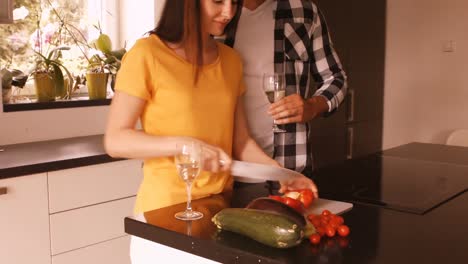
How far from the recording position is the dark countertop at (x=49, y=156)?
191 centimetres

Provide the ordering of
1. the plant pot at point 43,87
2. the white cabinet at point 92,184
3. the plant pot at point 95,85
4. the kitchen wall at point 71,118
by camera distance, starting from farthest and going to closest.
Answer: the plant pot at point 95,85
the plant pot at point 43,87
the kitchen wall at point 71,118
the white cabinet at point 92,184

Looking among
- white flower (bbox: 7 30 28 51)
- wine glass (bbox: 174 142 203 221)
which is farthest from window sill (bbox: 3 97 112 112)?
wine glass (bbox: 174 142 203 221)

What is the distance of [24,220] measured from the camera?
194 cm

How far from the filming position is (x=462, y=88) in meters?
3.85

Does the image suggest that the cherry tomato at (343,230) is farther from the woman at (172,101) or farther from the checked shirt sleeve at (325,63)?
the checked shirt sleeve at (325,63)

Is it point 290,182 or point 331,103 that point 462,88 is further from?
point 290,182

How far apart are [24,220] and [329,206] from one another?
112 centimetres

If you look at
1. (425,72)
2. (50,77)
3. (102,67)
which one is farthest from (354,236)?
(425,72)

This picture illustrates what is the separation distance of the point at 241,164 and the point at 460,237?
482 mm

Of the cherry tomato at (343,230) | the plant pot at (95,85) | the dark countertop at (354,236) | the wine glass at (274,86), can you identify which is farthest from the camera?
the plant pot at (95,85)

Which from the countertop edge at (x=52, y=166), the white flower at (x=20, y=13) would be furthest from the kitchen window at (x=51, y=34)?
the countertop edge at (x=52, y=166)

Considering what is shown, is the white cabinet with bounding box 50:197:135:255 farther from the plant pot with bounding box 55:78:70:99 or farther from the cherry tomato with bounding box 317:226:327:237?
the cherry tomato with bounding box 317:226:327:237

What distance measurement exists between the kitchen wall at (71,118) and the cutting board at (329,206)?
152 centimetres

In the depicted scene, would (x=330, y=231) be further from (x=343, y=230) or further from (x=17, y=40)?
(x=17, y=40)
